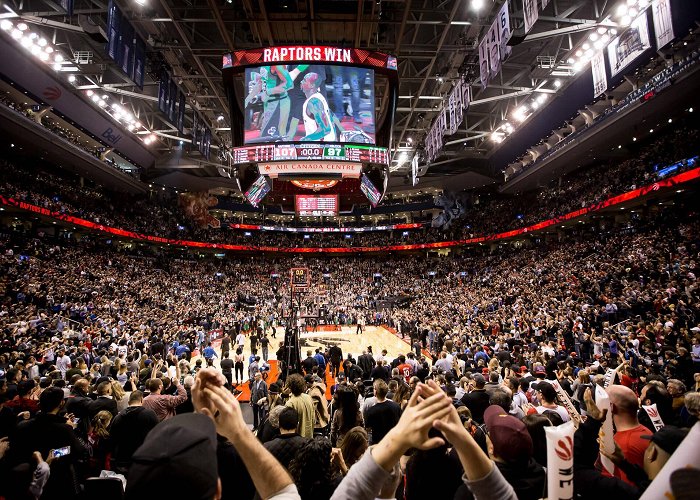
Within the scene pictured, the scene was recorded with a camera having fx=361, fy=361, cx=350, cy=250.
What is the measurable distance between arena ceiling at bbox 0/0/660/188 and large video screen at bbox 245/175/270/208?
5.13 m

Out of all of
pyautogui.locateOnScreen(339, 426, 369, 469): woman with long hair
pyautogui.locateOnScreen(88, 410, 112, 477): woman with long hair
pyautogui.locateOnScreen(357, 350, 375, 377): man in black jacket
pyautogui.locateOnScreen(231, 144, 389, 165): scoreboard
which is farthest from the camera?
pyautogui.locateOnScreen(231, 144, 389, 165): scoreboard

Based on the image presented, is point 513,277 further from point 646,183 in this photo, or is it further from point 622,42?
point 622,42

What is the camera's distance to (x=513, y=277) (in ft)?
86.5

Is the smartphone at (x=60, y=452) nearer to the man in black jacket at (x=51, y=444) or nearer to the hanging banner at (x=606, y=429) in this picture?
the man in black jacket at (x=51, y=444)

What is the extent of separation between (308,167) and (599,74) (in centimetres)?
1177

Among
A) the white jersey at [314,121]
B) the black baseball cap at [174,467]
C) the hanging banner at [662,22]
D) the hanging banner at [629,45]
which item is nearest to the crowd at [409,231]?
the hanging banner at [629,45]

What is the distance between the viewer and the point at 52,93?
19.1 m

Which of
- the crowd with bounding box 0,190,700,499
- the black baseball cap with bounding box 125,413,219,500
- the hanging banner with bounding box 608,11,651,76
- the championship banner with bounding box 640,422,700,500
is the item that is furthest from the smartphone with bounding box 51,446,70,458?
the hanging banner with bounding box 608,11,651,76

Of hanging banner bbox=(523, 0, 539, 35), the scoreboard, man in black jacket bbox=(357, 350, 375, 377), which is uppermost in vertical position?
hanging banner bbox=(523, 0, 539, 35)

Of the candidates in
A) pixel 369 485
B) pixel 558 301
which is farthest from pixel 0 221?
pixel 558 301

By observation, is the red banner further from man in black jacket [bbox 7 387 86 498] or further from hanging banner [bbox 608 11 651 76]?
man in black jacket [bbox 7 387 86 498]

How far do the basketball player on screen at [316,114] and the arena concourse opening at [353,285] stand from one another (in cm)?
8

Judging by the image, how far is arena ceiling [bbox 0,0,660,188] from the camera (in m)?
12.8

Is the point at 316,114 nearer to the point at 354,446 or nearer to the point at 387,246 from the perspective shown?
the point at 354,446
